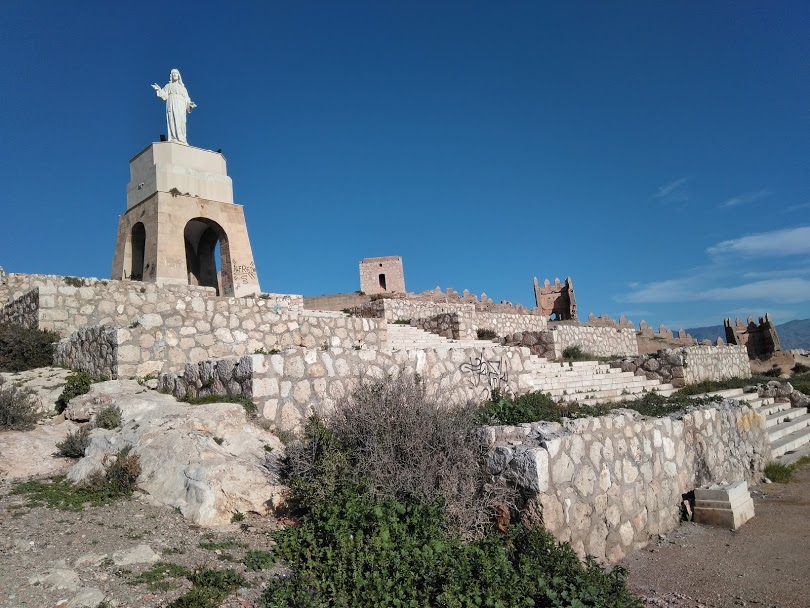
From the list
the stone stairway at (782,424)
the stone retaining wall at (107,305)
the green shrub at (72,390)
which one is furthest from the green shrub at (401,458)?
the stone stairway at (782,424)

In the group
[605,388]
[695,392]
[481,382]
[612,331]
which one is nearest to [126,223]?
[481,382]

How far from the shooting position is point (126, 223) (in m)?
17.4

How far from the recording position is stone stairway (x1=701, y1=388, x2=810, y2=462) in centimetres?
1123

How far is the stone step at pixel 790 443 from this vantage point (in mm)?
10941

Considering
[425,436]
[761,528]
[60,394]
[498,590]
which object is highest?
[60,394]

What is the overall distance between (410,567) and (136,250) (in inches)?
648

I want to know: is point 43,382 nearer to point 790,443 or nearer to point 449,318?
point 449,318

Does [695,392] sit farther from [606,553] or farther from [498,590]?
[498,590]

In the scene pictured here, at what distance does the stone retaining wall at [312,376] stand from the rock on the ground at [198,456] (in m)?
0.46

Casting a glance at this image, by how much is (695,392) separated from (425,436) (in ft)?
40.1

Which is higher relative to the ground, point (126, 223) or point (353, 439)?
point (126, 223)

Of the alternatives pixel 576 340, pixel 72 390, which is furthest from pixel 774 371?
pixel 72 390

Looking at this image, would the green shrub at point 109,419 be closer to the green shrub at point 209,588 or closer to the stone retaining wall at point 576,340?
the green shrub at point 209,588

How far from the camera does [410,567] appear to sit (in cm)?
392
